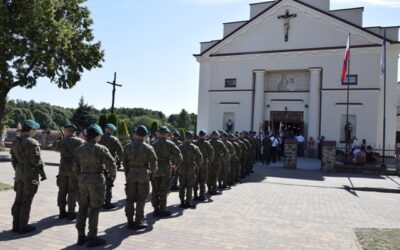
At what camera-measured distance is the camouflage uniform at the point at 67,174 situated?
27.3 feet

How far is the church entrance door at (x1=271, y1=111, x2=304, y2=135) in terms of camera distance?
1184 inches

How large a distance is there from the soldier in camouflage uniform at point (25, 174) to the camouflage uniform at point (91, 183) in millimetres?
1023

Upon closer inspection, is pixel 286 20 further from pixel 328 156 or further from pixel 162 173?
pixel 162 173

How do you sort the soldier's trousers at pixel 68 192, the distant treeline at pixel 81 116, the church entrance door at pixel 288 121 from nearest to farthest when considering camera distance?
the soldier's trousers at pixel 68 192
the church entrance door at pixel 288 121
the distant treeline at pixel 81 116

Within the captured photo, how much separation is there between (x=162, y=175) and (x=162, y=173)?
0.04m

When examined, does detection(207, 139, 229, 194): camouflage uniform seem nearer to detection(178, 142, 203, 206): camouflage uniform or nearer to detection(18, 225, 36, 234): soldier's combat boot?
detection(178, 142, 203, 206): camouflage uniform

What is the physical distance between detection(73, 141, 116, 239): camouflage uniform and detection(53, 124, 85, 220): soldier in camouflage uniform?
172 cm

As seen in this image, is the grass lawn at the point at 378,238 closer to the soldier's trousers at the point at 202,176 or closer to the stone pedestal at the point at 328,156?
the soldier's trousers at the point at 202,176

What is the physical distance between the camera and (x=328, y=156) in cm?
2042

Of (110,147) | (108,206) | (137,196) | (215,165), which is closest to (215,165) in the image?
(215,165)

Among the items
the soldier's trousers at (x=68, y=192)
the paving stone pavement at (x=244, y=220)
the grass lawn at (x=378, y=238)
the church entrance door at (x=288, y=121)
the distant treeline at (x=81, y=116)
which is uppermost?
the distant treeline at (x=81, y=116)

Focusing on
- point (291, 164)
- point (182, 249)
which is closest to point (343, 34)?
point (291, 164)

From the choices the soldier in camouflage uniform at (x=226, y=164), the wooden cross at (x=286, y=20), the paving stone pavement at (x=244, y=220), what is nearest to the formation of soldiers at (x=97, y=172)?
the paving stone pavement at (x=244, y=220)

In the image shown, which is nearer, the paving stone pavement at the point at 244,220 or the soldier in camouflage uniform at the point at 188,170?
the paving stone pavement at the point at 244,220
